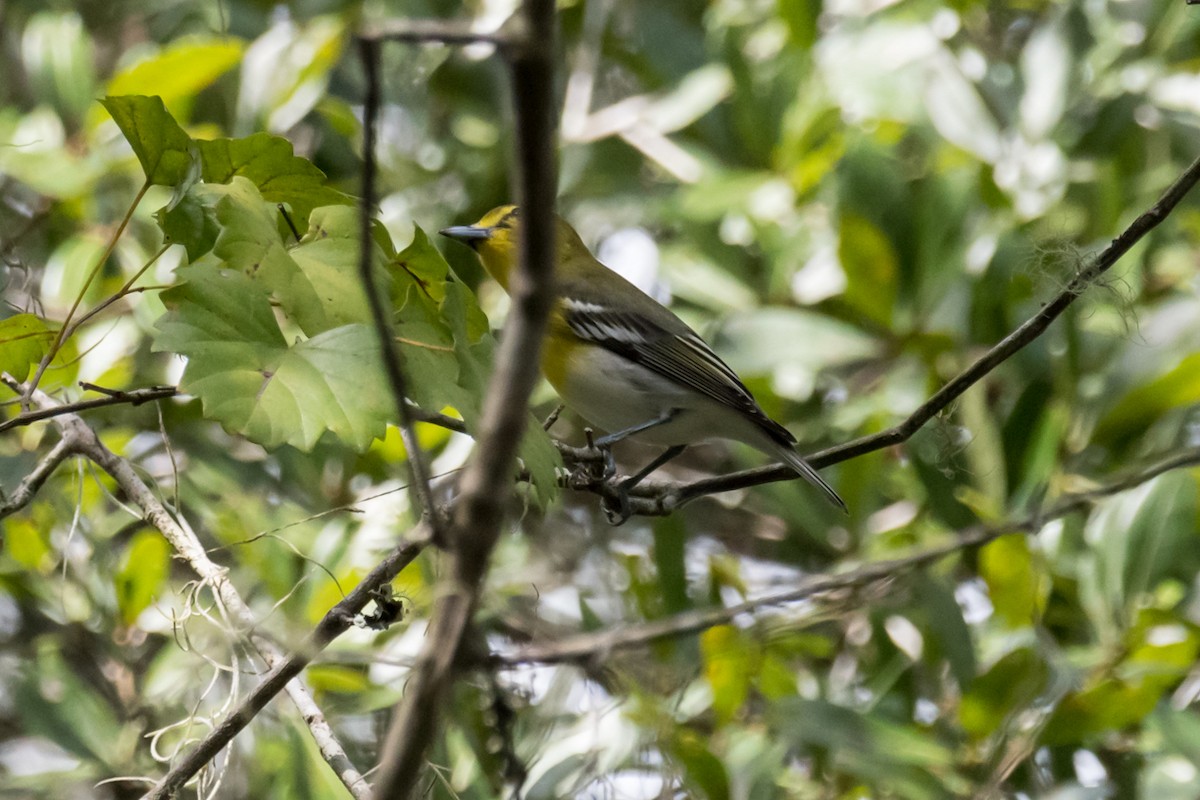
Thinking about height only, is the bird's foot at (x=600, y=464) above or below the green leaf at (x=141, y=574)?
above

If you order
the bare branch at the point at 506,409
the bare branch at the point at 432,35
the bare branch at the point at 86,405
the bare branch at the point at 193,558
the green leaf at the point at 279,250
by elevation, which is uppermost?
the bare branch at the point at 432,35

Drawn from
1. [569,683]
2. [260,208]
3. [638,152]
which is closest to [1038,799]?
[569,683]

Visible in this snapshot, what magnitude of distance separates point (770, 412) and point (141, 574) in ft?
6.10

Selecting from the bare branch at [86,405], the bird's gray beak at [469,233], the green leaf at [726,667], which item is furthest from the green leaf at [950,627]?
the bare branch at [86,405]

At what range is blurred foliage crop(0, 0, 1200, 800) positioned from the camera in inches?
109

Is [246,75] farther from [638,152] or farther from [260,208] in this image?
[260,208]

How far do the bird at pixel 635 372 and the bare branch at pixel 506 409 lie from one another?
2.30 metres

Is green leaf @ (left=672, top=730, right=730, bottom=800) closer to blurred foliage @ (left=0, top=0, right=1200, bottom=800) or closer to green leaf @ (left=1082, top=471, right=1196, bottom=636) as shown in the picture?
blurred foliage @ (left=0, top=0, right=1200, bottom=800)

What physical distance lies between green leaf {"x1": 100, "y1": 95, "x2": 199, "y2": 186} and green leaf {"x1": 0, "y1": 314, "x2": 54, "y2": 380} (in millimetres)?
274

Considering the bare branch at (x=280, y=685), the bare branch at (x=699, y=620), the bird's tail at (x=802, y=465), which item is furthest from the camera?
the bird's tail at (x=802, y=465)

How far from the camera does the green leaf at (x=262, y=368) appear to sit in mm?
1452

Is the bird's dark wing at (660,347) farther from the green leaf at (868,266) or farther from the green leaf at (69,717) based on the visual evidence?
the green leaf at (69,717)

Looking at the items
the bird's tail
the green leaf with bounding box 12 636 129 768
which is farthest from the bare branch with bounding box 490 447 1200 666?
the green leaf with bounding box 12 636 129 768

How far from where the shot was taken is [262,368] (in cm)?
152
